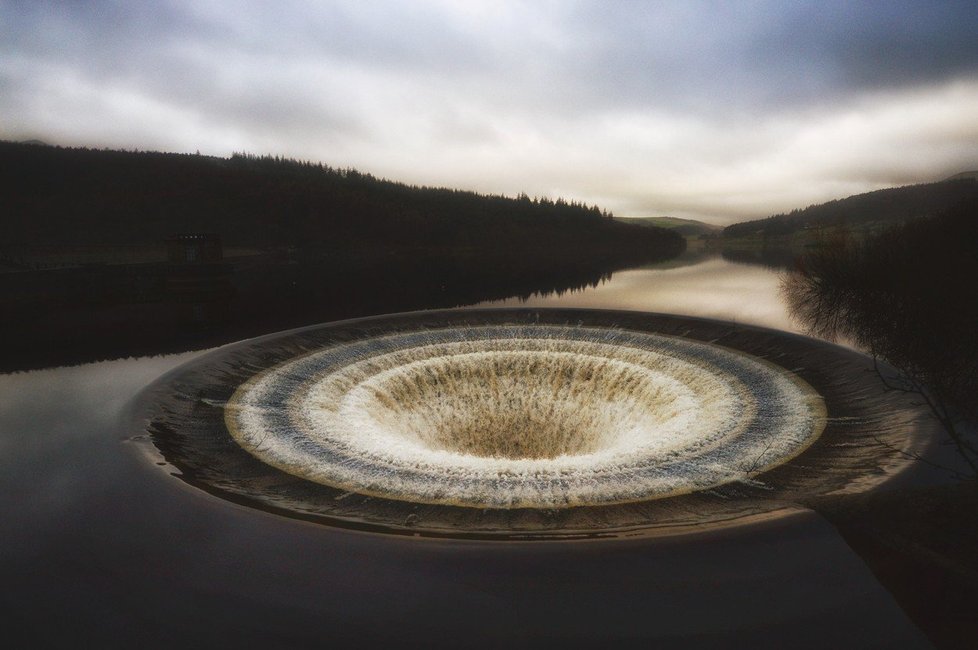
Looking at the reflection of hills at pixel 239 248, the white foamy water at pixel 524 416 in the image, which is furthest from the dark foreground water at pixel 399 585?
the reflection of hills at pixel 239 248

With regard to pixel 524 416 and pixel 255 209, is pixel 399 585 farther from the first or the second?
pixel 255 209

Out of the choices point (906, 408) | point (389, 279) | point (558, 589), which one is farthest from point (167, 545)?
point (389, 279)

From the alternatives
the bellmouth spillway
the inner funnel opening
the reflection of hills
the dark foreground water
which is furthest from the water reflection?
the dark foreground water

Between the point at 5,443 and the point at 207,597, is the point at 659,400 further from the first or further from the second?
the point at 5,443

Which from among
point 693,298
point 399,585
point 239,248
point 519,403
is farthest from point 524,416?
point 239,248

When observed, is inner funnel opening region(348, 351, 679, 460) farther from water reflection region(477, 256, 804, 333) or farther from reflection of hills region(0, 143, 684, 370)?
water reflection region(477, 256, 804, 333)

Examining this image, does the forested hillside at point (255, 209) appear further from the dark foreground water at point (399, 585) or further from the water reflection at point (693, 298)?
the dark foreground water at point (399, 585)
